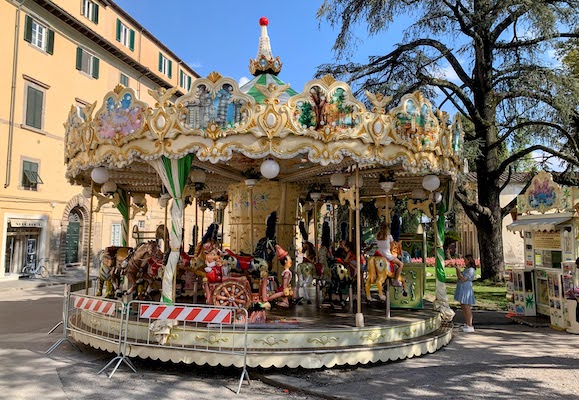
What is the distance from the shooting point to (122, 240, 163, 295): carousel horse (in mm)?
9258

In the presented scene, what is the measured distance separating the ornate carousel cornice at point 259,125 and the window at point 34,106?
18.5m

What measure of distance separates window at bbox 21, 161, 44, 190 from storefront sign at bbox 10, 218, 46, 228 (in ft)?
5.49

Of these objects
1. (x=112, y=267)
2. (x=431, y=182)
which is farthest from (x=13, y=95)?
(x=431, y=182)

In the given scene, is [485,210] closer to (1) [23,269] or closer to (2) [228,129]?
(2) [228,129]

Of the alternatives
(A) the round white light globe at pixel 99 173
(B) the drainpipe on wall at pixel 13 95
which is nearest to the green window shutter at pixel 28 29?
Result: (B) the drainpipe on wall at pixel 13 95

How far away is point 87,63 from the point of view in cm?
2762

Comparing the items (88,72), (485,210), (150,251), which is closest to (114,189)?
(150,251)

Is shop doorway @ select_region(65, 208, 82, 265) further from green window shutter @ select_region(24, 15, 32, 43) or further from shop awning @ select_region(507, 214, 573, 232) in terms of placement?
shop awning @ select_region(507, 214, 573, 232)

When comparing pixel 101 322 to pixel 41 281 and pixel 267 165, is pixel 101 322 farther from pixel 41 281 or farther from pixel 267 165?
pixel 41 281

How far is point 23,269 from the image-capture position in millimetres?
23078

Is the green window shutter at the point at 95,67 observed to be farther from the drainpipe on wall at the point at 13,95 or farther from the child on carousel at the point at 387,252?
the child on carousel at the point at 387,252

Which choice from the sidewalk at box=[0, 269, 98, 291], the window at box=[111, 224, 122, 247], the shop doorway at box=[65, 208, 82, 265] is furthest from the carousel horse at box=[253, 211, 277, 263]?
the window at box=[111, 224, 122, 247]

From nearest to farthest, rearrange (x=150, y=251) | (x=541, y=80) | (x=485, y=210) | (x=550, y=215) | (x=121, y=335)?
1. (x=121, y=335)
2. (x=150, y=251)
3. (x=550, y=215)
4. (x=541, y=80)
5. (x=485, y=210)

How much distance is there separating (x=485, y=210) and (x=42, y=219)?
21.7 metres
